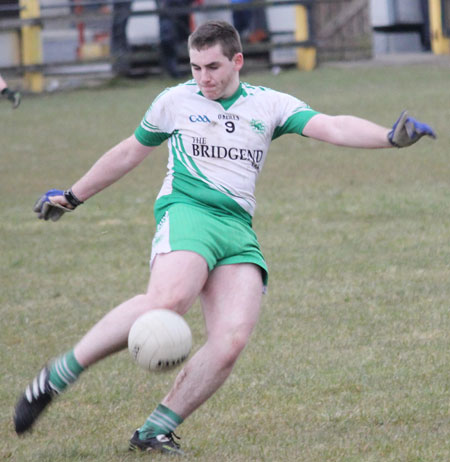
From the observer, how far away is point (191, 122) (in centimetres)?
495

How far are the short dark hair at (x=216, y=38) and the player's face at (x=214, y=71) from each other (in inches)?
0.8

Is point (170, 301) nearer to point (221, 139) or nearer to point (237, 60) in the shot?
point (221, 139)

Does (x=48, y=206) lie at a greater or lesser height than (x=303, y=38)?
lesser

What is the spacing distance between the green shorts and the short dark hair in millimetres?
727

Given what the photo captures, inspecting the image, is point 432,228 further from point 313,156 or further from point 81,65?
point 81,65

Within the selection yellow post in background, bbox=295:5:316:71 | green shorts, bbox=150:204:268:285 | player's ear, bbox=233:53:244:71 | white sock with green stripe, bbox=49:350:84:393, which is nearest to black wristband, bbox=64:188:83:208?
green shorts, bbox=150:204:268:285

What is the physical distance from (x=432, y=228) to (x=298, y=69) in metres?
15.1

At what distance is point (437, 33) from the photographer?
2538 cm

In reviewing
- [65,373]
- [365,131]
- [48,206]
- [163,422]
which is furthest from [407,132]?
[48,206]

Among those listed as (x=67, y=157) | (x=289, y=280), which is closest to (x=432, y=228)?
(x=289, y=280)

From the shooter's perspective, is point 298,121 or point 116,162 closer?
point 298,121

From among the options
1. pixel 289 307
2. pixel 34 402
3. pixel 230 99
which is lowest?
pixel 289 307

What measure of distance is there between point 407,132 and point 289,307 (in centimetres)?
338

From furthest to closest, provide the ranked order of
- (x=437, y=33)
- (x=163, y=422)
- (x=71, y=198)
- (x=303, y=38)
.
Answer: (x=437, y=33) → (x=303, y=38) → (x=71, y=198) → (x=163, y=422)
